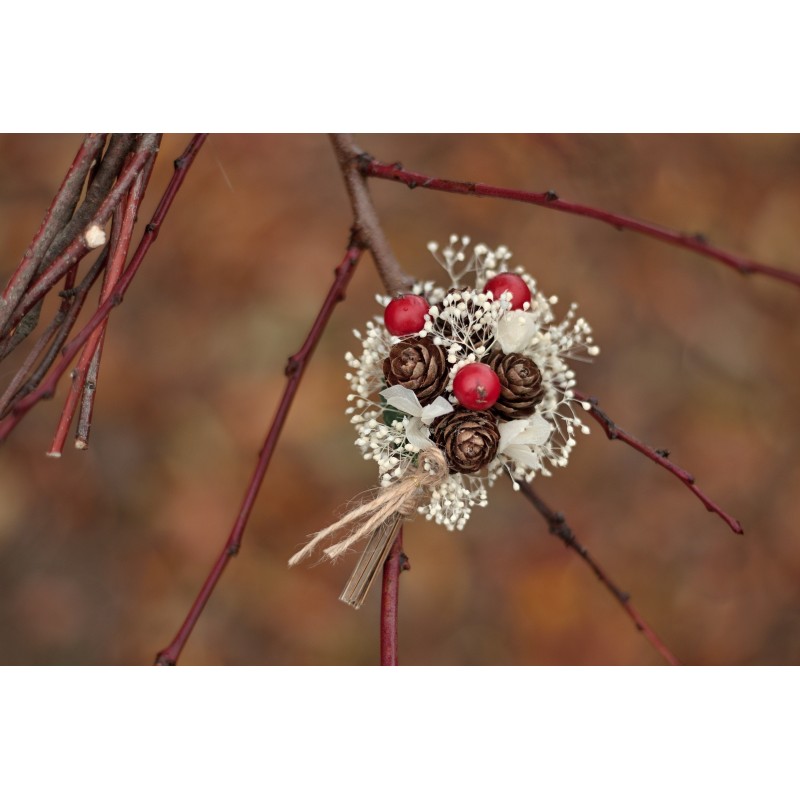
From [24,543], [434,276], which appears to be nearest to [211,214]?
[434,276]

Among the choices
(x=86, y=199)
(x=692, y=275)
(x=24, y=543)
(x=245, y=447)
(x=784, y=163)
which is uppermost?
(x=784, y=163)

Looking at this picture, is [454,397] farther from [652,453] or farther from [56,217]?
[56,217]

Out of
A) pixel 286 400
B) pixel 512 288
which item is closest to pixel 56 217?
pixel 286 400

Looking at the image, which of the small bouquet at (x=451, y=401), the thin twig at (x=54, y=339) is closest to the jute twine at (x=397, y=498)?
the small bouquet at (x=451, y=401)

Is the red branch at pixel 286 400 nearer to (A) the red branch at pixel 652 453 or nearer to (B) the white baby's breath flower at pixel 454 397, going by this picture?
(B) the white baby's breath flower at pixel 454 397

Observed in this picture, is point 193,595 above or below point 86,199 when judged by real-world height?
below

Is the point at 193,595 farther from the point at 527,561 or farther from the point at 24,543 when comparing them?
the point at 527,561

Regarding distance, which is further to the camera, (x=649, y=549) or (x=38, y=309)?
(x=649, y=549)
